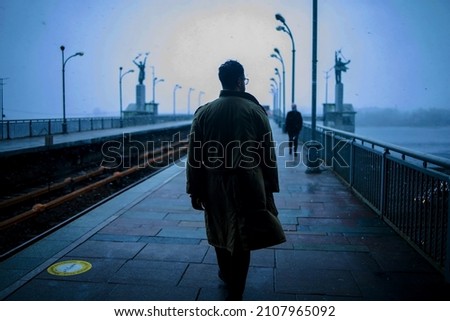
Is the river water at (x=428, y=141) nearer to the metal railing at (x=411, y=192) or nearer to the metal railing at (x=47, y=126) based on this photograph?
the metal railing at (x=411, y=192)

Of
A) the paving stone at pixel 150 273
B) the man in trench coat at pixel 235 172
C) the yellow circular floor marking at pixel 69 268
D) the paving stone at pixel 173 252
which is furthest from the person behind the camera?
the paving stone at pixel 173 252

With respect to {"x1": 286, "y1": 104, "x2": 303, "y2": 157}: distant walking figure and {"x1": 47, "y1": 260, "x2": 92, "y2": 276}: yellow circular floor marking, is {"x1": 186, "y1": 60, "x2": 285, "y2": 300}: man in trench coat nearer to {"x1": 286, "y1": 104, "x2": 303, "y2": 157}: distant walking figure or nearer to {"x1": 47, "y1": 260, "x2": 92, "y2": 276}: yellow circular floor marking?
{"x1": 47, "y1": 260, "x2": 92, "y2": 276}: yellow circular floor marking

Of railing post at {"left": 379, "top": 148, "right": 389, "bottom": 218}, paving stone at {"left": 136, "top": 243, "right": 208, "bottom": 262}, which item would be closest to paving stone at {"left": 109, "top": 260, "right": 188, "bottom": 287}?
paving stone at {"left": 136, "top": 243, "right": 208, "bottom": 262}

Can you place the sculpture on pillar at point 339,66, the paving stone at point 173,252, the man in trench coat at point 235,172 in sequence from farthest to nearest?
the sculpture on pillar at point 339,66
the paving stone at point 173,252
the man in trench coat at point 235,172

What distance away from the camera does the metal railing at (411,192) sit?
4.48 meters

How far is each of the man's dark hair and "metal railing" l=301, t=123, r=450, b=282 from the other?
2137 millimetres

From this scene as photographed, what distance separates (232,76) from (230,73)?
0.09 feet

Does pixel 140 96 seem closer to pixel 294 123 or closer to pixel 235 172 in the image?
pixel 294 123

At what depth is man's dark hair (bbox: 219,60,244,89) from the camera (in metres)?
3.65

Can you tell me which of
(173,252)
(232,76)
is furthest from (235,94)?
(173,252)

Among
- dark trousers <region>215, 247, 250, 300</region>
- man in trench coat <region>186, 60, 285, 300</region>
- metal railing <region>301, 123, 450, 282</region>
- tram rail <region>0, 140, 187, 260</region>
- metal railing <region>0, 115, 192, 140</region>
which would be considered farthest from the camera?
metal railing <region>0, 115, 192, 140</region>

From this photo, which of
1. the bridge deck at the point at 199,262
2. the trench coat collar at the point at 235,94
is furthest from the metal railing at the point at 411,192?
the trench coat collar at the point at 235,94

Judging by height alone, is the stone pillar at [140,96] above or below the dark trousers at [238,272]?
above

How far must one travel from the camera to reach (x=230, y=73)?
3656mm
